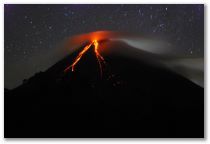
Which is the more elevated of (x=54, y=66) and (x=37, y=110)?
(x=54, y=66)

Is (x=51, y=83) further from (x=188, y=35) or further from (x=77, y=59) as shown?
(x=188, y=35)

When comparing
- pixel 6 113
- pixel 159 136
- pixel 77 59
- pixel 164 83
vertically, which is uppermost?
pixel 77 59

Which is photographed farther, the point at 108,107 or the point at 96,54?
the point at 96,54

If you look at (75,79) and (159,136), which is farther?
(75,79)

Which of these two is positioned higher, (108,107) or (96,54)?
(96,54)

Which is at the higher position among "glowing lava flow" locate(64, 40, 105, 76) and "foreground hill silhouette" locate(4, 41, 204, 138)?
"glowing lava flow" locate(64, 40, 105, 76)

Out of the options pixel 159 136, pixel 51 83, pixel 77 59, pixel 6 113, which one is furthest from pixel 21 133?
pixel 159 136

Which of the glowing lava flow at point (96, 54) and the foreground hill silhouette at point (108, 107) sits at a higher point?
the glowing lava flow at point (96, 54)
